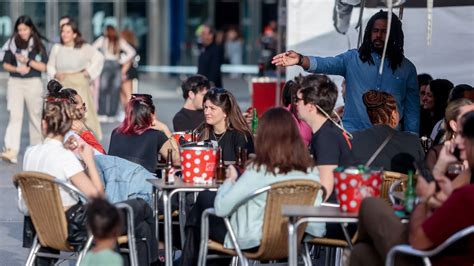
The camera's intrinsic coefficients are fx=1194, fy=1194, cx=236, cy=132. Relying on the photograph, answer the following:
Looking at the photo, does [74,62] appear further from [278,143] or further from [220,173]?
[278,143]

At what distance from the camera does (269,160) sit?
6.55 m

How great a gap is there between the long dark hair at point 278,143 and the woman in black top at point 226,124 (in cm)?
199

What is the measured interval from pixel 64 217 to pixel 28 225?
0.56 meters

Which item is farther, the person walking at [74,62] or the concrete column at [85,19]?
the concrete column at [85,19]

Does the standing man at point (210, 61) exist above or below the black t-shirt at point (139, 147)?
above

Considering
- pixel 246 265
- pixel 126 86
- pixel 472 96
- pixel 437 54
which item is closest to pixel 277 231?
pixel 246 265

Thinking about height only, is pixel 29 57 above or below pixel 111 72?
above

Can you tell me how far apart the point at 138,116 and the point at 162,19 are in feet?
101

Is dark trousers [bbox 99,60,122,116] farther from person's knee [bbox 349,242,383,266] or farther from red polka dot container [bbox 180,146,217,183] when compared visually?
person's knee [bbox 349,242,383,266]

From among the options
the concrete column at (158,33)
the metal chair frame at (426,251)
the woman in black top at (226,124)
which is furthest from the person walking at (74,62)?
the concrete column at (158,33)

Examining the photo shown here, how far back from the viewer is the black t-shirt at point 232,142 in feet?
28.1

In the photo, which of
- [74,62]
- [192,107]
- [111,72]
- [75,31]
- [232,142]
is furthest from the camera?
[111,72]

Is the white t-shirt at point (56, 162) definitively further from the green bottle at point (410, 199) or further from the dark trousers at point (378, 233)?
the green bottle at point (410, 199)

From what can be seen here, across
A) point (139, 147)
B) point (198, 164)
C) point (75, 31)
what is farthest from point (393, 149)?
point (75, 31)
